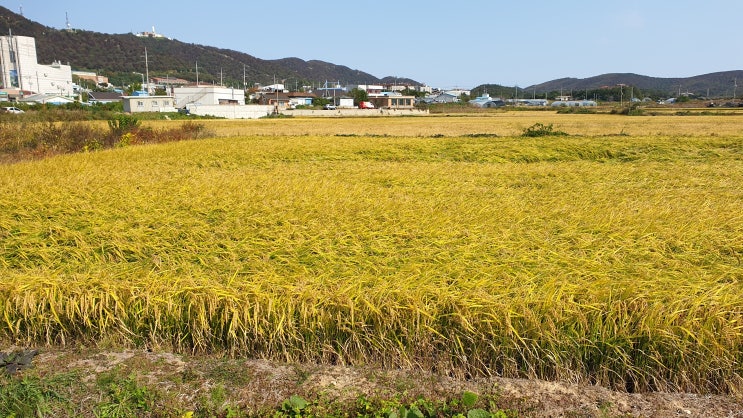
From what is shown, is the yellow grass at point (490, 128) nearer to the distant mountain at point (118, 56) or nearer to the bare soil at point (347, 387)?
the bare soil at point (347, 387)

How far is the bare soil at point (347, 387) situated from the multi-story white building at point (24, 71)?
341 feet

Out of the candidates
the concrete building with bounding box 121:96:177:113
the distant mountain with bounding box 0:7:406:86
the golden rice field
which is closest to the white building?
the concrete building with bounding box 121:96:177:113

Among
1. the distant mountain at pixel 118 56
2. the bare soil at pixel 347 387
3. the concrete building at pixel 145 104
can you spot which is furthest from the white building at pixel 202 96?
the bare soil at pixel 347 387

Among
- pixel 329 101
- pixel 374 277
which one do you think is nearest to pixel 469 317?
pixel 374 277

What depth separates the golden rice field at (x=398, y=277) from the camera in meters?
2.93

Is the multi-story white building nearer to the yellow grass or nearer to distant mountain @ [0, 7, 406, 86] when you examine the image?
distant mountain @ [0, 7, 406, 86]

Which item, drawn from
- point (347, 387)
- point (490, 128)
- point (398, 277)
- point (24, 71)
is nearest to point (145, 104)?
point (490, 128)

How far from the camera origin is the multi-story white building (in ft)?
287

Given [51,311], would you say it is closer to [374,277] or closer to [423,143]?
[374,277]

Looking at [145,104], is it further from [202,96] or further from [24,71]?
[24,71]

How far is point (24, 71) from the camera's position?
3553 inches

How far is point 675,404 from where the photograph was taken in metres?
2.52

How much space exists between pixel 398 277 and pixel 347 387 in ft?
3.37

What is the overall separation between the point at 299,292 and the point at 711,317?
2547 millimetres
